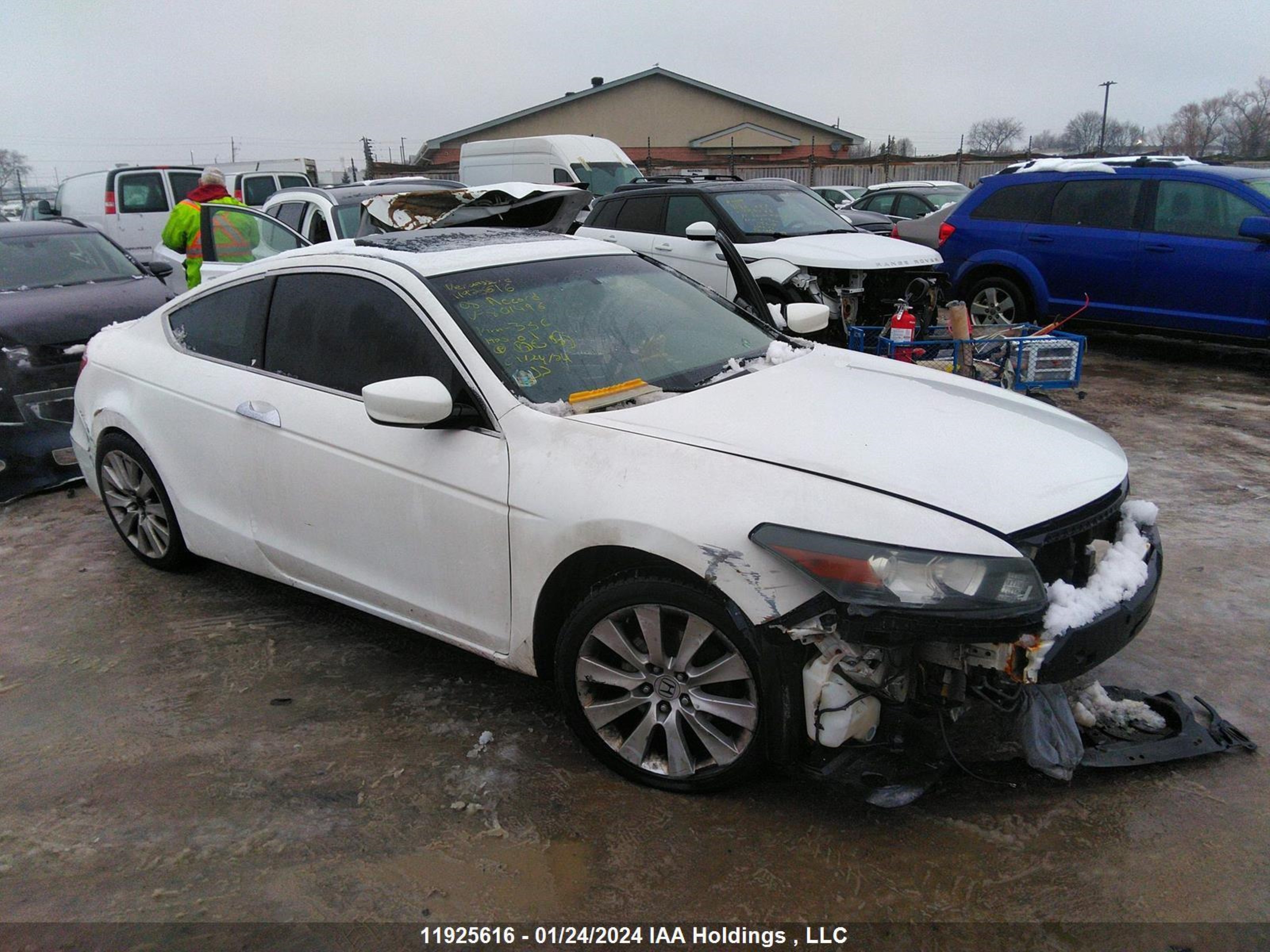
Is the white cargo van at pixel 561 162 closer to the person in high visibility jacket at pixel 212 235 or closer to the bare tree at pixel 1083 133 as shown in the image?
the person in high visibility jacket at pixel 212 235

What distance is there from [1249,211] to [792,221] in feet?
12.5

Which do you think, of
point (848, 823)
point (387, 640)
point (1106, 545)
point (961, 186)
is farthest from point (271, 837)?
point (961, 186)

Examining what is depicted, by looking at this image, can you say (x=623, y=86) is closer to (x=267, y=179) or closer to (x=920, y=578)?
(x=267, y=179)

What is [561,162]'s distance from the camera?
15820 mm

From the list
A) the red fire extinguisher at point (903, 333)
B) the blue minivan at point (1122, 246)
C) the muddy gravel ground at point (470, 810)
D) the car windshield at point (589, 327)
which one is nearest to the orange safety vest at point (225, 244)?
the muddy gravel ground at point (470, 810)

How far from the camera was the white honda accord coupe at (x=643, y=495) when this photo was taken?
2.50 metres

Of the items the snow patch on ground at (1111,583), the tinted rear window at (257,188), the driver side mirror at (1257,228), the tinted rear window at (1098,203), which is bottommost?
the snow patch on ground at (1111,583)

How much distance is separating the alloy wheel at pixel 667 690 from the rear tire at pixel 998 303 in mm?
7184

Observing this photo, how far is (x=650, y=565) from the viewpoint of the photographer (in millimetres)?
2742

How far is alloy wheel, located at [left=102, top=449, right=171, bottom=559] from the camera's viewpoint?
443 centimetres

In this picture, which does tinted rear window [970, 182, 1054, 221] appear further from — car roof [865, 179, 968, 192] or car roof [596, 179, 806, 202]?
car roof [865, 179, 968, 192]

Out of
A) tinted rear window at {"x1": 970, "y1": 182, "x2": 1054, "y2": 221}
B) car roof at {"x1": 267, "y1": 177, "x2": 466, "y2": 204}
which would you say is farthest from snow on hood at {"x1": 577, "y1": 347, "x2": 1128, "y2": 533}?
car roof at {"x1": 267, "y1": 177, "x2": 466, "y2": 204}

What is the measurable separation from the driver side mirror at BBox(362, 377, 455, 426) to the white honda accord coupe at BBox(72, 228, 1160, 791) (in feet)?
0.04

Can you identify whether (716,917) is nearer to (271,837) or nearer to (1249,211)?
(271,837)
